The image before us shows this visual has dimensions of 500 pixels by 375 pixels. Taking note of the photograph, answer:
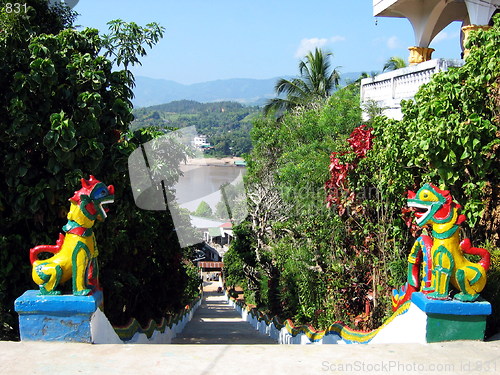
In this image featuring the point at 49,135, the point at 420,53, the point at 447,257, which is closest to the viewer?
the point at 447,257

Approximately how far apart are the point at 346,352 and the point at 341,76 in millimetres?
21131

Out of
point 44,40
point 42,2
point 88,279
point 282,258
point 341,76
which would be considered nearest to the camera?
point 88,279

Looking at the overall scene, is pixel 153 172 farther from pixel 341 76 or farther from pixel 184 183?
pixel 341 76

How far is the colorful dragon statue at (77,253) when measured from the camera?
189 inches

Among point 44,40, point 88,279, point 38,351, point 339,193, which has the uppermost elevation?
point 44,40

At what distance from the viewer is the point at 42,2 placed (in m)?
7.70

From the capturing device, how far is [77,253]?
4.84 m

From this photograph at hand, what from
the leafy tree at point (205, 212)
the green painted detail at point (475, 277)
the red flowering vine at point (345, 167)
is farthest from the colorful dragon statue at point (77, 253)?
the leafy tree at point (205, 212)

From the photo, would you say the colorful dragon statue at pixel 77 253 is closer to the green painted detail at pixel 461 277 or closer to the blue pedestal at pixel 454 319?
the blue pedestal at pixel 454 319

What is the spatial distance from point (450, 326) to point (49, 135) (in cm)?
451

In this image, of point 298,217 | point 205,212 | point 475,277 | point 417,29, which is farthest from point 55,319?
point 205,212

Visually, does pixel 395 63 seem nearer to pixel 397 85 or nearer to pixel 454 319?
pixel 397 85

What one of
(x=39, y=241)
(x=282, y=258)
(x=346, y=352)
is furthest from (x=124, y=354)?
(x=282, y=258)

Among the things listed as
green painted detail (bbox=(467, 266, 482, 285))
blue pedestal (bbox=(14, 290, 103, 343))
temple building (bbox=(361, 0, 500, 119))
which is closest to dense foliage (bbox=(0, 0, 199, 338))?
blue pedestal (bbox=(14, 290, 103, 343))
